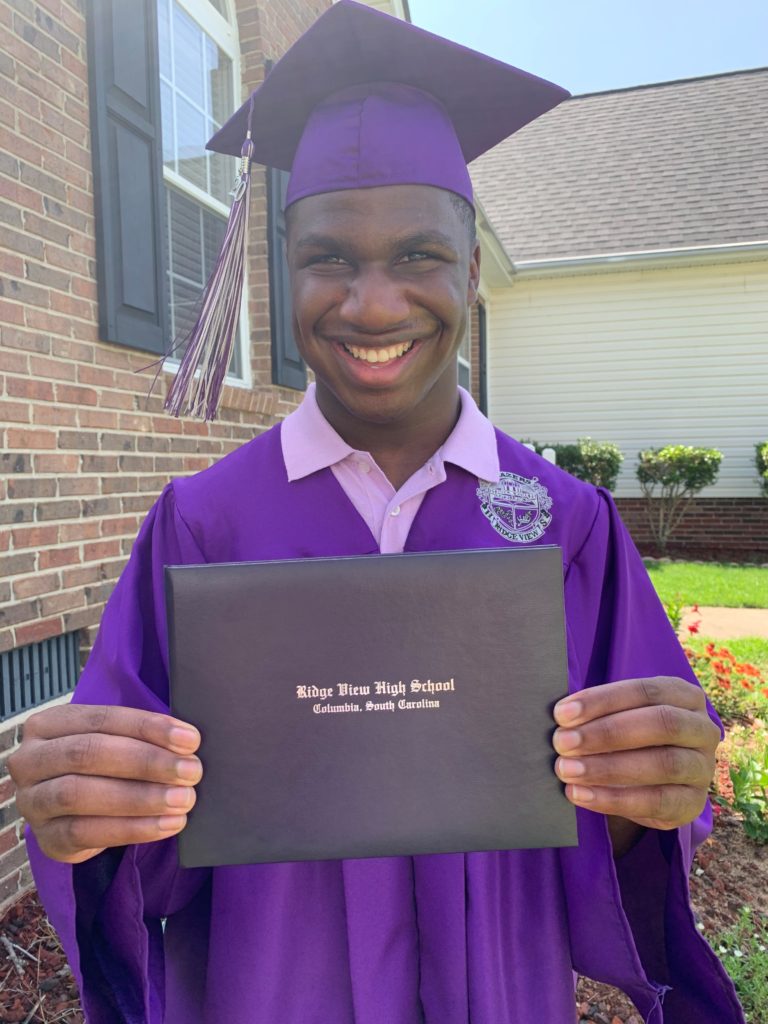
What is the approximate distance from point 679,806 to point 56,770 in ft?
2.63

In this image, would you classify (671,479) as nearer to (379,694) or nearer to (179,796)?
(379,694)

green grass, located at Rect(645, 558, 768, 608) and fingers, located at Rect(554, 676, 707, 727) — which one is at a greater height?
fingers, located at Rect(554, 676, 707, 727)

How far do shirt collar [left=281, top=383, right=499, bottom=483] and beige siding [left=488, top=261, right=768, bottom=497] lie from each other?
972cm

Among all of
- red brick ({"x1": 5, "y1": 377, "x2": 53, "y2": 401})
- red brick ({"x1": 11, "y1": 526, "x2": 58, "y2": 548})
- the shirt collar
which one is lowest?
red brick ({"x1": 11, "y1": 526, "x2": 58, "y2": 548})

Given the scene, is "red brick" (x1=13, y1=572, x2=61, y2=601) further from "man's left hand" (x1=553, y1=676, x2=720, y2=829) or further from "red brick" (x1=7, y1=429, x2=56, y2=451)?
"man's left hand" (x1=553, y1=676, x2=720, y2=829)

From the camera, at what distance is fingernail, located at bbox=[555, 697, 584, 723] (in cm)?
93

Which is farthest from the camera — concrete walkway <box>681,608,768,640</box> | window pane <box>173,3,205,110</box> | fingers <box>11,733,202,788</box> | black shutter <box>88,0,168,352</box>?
concrete walkway <box>681,608,768,640</box>

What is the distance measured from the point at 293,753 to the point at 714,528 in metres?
10.5

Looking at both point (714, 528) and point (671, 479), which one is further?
point (714, 528)

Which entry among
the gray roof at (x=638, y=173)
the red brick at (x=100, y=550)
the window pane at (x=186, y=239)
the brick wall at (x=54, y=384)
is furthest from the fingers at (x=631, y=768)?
the gray roof at (x=638, y=173)

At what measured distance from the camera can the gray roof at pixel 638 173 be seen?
1059 centimetres

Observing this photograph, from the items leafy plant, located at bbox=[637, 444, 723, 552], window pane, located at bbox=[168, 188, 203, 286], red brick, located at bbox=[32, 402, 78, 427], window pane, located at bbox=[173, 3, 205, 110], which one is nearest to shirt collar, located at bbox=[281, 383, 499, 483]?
red brick, located at bbox=[32, 402, 78, 427]

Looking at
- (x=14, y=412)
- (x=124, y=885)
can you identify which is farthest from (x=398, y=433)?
(x=14, y=412)

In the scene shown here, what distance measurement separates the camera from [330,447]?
125cm
